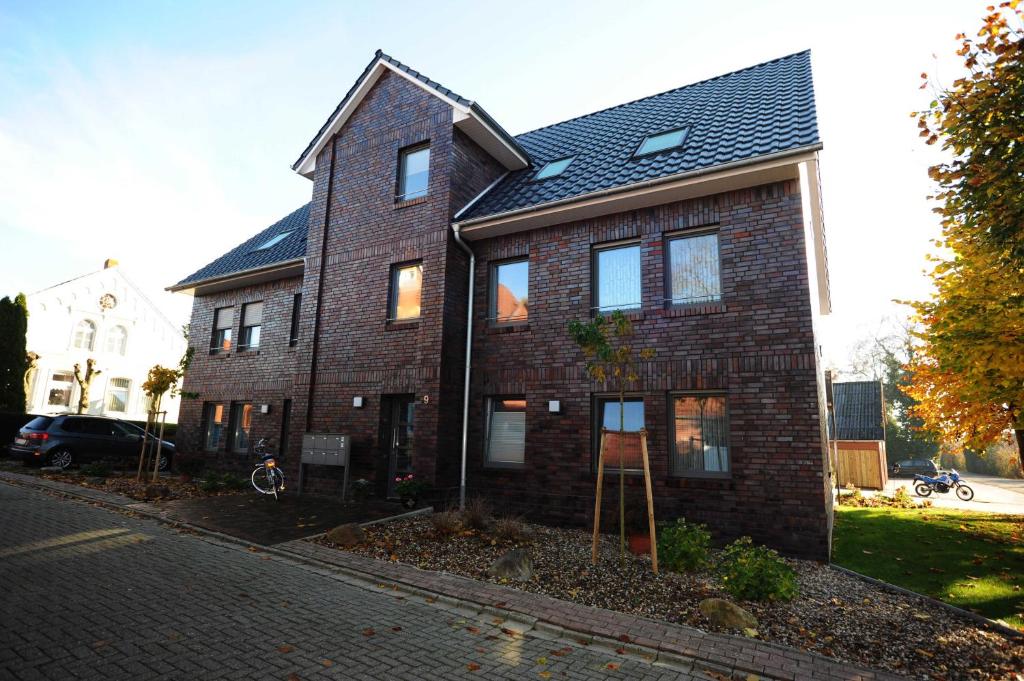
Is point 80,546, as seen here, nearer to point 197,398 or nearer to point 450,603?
point 450,603

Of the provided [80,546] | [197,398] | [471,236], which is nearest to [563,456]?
[471,236]

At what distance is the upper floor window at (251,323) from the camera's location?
15.6m

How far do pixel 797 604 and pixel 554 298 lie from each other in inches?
244

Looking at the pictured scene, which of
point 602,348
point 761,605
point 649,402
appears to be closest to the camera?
point 761,605

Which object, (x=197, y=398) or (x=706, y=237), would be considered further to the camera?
(x=197, y=398)

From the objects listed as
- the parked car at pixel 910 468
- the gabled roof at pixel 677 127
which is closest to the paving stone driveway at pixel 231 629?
the gabled roof at pixel 677 127

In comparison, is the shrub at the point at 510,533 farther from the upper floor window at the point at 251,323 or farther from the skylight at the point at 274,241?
the skylight at the point at 274,241

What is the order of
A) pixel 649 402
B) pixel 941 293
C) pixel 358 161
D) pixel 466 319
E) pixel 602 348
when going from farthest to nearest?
pixel 358 161
pixel 466 319
pixel 941 293
pixel 649 402
pixel 602 348

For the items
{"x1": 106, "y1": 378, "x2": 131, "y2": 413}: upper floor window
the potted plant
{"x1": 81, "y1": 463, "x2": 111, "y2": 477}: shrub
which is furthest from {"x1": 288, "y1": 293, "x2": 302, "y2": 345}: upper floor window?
{"x1": 106, "y1": 378, "x2": 131, "y2": 413}: upper floor window

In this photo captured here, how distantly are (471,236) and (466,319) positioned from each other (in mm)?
1781

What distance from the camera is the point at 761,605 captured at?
5512mm

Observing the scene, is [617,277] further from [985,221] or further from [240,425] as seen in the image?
[240,425]

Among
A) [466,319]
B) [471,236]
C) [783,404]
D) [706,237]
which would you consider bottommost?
[783,404]

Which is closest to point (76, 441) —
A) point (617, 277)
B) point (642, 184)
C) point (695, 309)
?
point (617, 277)
